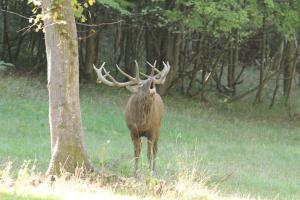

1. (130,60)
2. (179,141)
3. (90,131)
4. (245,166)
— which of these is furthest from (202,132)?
(130,60)

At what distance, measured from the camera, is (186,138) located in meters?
18.8

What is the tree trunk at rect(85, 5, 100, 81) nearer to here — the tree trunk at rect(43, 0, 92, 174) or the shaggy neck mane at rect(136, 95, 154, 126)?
the shaggy neck mane at rect(136, 95, 154, 126)

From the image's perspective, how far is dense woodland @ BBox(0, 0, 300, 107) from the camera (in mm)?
21766

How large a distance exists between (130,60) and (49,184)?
1940cm

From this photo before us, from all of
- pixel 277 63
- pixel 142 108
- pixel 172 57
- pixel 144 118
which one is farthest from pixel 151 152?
pixel 277 63

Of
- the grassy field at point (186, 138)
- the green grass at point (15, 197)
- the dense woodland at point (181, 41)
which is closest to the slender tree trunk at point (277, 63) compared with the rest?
the dense woodland at point (181, 41)

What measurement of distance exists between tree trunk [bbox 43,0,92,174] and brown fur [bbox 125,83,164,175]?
2.55 meters

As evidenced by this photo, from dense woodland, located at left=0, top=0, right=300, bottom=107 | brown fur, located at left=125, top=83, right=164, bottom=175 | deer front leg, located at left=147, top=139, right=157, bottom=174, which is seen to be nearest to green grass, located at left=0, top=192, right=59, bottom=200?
brown fur, located at left=125, top=83, right=164, bottom=175

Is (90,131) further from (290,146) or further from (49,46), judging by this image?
(49,46)

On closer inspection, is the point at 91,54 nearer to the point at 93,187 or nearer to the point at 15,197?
the point at 93,187

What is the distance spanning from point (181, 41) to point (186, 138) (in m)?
8.01

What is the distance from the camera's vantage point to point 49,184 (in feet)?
27.7

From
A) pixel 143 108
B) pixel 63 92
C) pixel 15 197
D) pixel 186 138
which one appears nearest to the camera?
pixel 15 197

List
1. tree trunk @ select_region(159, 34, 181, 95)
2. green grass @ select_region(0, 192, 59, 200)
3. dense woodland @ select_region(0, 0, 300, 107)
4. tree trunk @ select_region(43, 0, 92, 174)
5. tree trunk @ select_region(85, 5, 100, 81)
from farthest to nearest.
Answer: tree trunk @ select_region(85, 5, 100, 81)
tree trunk @ select_region(159, 34, 181, 95)
dense woodland @ select_region(0, 0, 300, 107)
tree trunk @ select_region(43, 0, 92, 174)
green grass @ select_region(0, 192, 59, 200)
